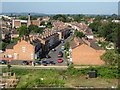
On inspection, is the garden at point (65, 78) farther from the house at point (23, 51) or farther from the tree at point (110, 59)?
the house at point (23, 51)

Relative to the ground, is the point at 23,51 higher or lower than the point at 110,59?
higher

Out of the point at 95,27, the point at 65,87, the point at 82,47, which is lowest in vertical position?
the point at 65,87

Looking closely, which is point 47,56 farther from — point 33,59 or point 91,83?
point 91,83

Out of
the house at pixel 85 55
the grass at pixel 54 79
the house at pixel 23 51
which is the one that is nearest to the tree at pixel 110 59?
the house at pixel 85 55

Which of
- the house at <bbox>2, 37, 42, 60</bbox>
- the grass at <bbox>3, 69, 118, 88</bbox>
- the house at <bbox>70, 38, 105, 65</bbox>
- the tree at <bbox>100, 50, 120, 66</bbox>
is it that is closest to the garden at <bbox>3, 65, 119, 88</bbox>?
the grass at <bbox>3, 69, 118, 88</bbox>

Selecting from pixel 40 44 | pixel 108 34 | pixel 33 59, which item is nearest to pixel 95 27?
pixel 108 34

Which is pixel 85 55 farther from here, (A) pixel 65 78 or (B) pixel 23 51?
(B) pixel 23 51

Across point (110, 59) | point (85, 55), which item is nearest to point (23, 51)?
point (85, 55)
